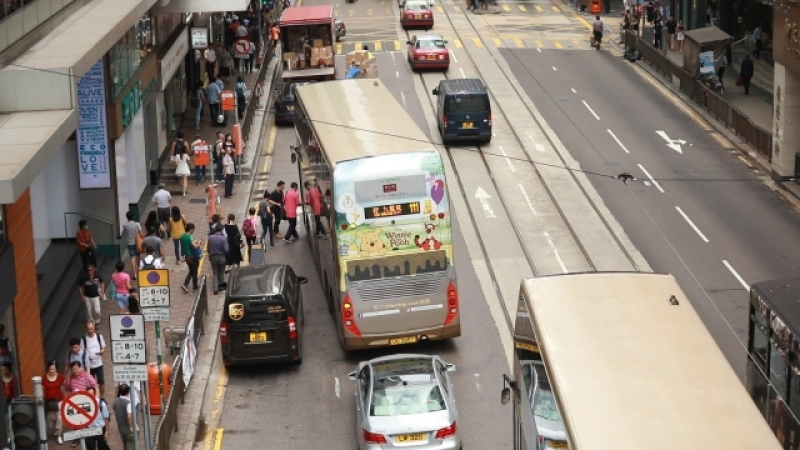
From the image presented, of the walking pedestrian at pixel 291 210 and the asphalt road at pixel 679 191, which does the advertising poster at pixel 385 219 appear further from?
the walking pedestrian at pixel 291 210

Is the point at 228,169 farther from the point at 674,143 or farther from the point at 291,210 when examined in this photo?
the point at 674,143

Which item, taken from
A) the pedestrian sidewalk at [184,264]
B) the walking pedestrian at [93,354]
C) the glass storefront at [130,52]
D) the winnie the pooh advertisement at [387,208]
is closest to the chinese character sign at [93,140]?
the glass storefront at [130,52]

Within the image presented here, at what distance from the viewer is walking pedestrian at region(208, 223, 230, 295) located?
31.2m

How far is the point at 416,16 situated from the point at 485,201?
31.7 meters

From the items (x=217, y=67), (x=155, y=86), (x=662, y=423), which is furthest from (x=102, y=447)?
(x=217, y=67)

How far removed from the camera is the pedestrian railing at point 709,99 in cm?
4356

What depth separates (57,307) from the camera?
28.2 m

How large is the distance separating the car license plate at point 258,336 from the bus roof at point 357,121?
3699 millimetres

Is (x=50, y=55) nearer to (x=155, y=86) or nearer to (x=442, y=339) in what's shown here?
(x=442, y=339)

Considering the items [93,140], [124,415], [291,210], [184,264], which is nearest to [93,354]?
[124,415]

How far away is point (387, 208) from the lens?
2609 centimetres

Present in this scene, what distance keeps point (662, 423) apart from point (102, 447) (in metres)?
10.6

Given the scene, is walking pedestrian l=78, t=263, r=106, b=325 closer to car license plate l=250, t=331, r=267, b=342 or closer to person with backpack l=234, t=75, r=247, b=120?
car license plate l=250, t=331, r=267, b=342

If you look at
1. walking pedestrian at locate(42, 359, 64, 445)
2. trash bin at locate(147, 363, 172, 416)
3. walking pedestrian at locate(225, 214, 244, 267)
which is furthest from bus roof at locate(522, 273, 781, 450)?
walking pedestrian at locate(225, 214, 244, 267)
